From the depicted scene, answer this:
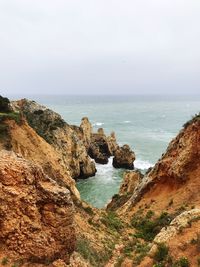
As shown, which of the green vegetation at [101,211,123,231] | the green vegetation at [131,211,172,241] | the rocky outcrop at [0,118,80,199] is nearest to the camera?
the green vegetation at [101,211,123,231]

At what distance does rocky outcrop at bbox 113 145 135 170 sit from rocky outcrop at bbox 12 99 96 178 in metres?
9.43

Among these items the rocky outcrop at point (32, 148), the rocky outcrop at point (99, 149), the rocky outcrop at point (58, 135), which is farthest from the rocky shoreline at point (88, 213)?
the rocky outcrop at point (99, 149)

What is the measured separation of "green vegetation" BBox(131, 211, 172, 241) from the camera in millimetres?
26719

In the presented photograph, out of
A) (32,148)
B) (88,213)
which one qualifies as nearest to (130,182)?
(32,148)

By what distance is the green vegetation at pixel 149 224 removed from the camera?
26.7 metres

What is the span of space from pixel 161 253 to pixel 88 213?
38.3ft

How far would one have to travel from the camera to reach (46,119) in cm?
6153

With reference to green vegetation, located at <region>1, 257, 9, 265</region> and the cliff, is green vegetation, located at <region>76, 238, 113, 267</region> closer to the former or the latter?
the cliff

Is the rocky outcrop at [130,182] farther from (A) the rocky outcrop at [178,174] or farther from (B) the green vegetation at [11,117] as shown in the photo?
(B) the green vegetation at [11,117]

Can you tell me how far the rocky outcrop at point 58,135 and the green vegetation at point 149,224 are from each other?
3078cm

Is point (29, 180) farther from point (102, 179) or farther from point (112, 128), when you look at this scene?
point (112, 128)

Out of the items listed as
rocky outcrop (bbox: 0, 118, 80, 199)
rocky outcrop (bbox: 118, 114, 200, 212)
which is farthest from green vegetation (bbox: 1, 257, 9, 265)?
rocky outcrop (bbox: 118, 114, 200, 212)

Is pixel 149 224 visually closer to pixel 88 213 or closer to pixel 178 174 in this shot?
pixel 88 213

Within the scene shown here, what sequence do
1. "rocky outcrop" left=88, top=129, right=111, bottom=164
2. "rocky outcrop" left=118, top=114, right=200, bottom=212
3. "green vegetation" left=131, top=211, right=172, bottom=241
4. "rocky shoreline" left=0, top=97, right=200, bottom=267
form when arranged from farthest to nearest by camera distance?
"rocky outcrop" left=88, top=129, right=111, bottom=164
"rocky outcrop" left=118, top=114, right=200, bottom=212
"green vegetation" left=131, top=211, right=172, bottom=241
"rocky shoreline" left=0, top=97, right=200, bottom=267
